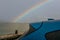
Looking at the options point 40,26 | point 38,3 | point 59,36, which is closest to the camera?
point 59,36

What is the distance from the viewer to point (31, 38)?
1154 mm

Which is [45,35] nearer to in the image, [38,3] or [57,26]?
[57,26]

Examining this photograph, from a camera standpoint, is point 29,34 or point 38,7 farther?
point 38,7

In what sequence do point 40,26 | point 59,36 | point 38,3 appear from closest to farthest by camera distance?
point 59,36 < point 40,26 < point 38,3

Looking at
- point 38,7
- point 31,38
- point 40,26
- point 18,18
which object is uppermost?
point 38,7

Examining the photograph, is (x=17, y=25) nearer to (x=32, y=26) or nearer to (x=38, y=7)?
(x=38, y=7)

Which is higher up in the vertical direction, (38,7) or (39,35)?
(38,7)

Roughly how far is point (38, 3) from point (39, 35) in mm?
1310

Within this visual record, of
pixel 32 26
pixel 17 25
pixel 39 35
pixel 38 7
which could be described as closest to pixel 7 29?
pixel 17 25

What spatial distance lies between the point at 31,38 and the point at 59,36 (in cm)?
25

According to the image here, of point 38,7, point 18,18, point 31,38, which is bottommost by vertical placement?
point 31,38

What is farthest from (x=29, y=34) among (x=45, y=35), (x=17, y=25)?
(x=17, y=25)

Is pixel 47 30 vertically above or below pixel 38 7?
below

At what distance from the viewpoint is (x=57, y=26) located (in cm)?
112
